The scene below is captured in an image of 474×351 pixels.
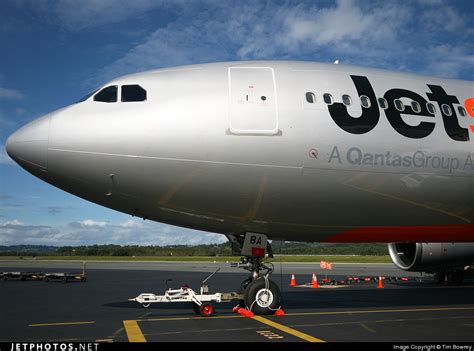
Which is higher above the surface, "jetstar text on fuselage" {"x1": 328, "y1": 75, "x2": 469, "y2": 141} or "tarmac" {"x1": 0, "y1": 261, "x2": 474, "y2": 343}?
"jetstar text on fuselage" {"x1": 328, "y1": 75, "x2": 469, "y2": 141}

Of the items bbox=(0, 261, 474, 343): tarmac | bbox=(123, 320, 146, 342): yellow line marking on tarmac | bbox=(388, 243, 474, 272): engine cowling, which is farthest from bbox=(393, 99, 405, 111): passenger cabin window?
bbox=(388, 243, 474, 272): engine cowling

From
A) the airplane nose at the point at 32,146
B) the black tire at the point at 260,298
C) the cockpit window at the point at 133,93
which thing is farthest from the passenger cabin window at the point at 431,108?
the airplane nose at the point at 32,146

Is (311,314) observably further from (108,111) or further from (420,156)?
(108,111)

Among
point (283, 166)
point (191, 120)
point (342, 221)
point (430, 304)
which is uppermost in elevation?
point (191, 120)

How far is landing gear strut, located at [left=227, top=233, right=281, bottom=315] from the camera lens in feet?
36.9

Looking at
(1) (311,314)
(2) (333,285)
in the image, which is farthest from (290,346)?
(2) (333,285)

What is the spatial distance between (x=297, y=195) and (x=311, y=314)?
11.1ft

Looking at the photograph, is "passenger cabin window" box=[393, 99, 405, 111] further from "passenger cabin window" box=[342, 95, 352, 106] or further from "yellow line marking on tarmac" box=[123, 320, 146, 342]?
"yellow line marking on tarmac" box=[123, 320, 146, 342]

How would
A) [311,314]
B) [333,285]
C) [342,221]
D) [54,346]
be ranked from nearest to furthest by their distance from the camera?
1. [54,346]
2. [342,221]
3. [311,314]
4. [333,285]

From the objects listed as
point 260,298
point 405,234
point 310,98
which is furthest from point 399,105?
point 260,298

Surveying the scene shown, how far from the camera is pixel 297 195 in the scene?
1025 cm

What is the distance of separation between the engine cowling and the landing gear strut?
8147mm

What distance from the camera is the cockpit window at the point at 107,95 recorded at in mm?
9984

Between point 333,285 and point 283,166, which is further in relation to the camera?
point 333,285
